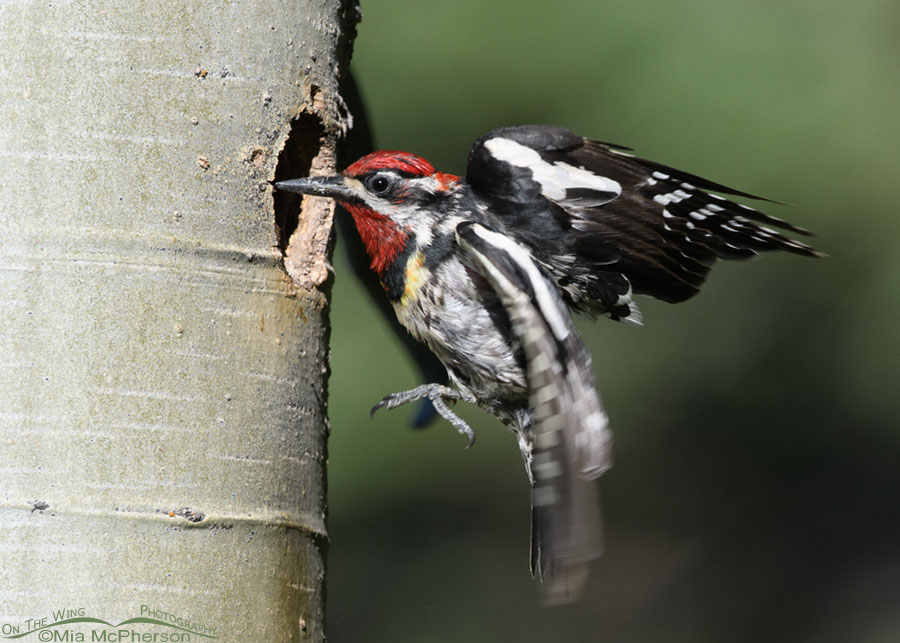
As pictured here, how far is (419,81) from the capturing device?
4254mm

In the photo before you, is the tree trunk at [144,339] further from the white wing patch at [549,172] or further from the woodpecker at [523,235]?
the white wing patch at [549,172]

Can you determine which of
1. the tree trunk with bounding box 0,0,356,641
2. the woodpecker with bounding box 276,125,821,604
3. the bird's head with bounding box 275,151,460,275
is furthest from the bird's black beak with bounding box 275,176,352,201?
the tree trunk with bounding box 0,0,356,641

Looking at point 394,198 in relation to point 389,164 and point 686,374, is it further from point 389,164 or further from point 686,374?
point 686,374

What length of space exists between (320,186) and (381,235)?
39cm

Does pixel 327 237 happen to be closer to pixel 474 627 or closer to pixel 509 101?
pixel 509 101

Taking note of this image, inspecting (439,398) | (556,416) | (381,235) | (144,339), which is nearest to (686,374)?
(439,398)

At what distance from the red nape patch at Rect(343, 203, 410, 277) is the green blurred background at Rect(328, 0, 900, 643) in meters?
0.39

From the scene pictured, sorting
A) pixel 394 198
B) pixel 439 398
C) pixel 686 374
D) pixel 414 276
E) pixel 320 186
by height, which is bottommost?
pixel 686 374

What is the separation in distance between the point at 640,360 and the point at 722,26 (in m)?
1.58

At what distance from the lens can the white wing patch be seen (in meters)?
2.29

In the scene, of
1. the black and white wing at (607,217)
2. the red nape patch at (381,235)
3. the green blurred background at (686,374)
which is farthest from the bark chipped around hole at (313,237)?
the green blurred background at (686,374)

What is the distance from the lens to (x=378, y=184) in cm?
237

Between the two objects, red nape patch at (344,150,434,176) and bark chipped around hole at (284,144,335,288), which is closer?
bark chipped around hole at (284,144,335,288)

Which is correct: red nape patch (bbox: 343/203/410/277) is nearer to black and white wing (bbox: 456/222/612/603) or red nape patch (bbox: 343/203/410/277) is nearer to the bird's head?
the bird's head
